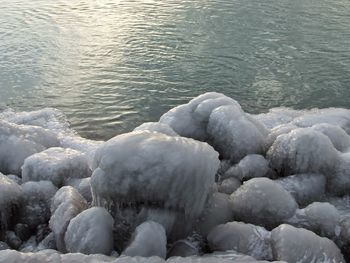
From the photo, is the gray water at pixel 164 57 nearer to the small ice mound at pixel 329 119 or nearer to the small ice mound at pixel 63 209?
the small ice mound at pixel 329 119

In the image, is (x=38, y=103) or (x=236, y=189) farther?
(x=38, y=103)

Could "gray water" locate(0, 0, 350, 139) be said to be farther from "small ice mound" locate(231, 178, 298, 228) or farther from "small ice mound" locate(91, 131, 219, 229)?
"small ice mound" locate(231, 178, 298, 228)

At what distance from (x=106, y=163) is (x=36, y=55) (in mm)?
10698

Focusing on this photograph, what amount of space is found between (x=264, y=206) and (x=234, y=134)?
1.90 meters

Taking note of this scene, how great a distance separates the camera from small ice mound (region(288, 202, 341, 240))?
6070mm

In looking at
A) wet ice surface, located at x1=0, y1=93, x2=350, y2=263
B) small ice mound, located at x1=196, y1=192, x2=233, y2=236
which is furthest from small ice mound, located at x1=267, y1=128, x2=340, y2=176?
small ice mound, located at x1=196, y1=192, x2=233, y2=236

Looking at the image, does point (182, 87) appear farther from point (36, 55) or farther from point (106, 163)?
point (106, 163)

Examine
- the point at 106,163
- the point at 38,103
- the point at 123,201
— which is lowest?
the point at 38,103

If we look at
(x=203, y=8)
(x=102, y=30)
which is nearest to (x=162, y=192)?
(x=102, y=30)

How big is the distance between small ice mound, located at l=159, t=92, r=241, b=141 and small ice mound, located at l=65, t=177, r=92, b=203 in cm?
201

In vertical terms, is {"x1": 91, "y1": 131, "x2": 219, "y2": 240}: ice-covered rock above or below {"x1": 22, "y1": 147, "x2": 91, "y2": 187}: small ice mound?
above

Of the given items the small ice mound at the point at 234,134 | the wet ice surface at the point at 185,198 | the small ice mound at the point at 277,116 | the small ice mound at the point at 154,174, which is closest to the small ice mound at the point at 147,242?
the wet ice surface at the point at 185,198

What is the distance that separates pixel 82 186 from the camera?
693 centimetres

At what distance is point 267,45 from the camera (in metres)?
15.8
